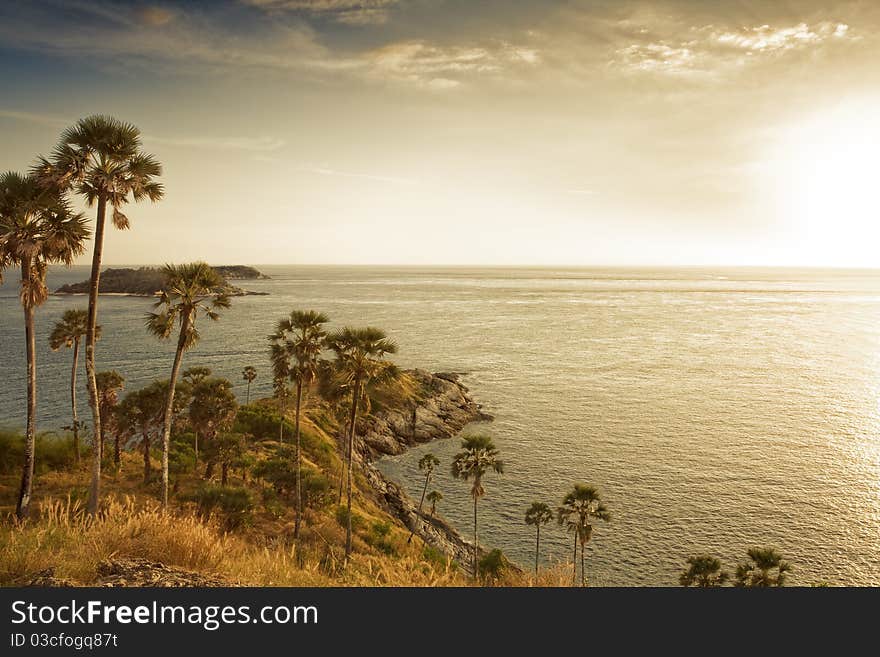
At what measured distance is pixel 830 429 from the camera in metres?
60.1

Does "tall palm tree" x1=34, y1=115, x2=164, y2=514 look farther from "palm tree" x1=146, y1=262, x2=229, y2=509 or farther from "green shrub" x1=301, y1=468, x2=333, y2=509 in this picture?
"green shrub" x1=301, y1=468, x2=333, y2=509

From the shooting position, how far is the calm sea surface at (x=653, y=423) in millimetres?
39250

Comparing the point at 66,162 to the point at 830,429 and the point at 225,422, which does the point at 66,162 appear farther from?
the point at 830,429

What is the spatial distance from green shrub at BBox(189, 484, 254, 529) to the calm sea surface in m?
21.9

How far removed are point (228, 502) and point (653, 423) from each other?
5504cm

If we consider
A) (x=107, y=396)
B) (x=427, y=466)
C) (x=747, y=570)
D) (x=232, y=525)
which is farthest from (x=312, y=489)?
(x=747, y=570)

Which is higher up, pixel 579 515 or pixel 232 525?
pixel 232 525

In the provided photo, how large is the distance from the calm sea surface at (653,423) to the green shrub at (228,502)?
21.9m

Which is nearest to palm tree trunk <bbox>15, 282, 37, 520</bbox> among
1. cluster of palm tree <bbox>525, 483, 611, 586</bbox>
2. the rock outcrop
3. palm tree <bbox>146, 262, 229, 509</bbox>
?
palm tree <bbox>146, 262, 229, 509</bbox>

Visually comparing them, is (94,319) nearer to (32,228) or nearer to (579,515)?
(32,228)

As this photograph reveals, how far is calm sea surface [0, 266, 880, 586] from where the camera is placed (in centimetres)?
3925

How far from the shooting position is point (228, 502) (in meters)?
25.6

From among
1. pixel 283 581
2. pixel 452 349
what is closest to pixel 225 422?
pixel 283 581

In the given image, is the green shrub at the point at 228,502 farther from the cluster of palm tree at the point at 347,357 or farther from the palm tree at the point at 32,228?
the palm tree at the point at 32,228
